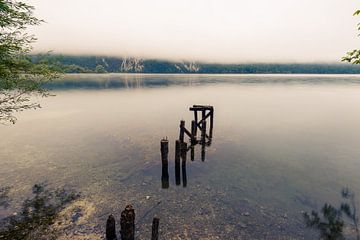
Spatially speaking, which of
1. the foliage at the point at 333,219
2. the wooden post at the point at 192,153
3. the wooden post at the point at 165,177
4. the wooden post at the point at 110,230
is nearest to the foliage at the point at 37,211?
the wooden post at the point at 110,230

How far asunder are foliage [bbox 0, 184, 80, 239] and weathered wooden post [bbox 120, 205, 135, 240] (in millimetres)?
5431

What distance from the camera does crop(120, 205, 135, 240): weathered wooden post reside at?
985 cm

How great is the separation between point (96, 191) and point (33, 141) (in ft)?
57.8

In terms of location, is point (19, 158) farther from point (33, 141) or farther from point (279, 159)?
point (279, 159)

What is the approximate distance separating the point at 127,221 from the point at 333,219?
1191 centimetres

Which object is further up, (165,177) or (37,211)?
(37,211)

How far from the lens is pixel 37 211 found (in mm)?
13664

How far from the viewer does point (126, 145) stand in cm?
2741

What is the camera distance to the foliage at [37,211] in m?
11.9

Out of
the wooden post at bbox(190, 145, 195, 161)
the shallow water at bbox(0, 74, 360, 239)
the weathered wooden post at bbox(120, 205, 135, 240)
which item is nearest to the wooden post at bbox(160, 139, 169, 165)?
the shallow water at bbox(0, 74, 360, 239)

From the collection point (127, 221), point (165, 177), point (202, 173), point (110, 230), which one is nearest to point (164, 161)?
point (165, 177)

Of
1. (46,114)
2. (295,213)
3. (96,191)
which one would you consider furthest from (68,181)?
(46,114)

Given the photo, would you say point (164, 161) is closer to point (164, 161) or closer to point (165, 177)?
point (164, 161)

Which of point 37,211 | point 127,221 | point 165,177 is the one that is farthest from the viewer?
point 165,177
